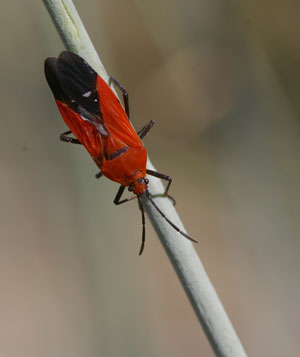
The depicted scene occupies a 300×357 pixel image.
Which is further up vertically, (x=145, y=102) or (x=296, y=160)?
(x=145, y=102)

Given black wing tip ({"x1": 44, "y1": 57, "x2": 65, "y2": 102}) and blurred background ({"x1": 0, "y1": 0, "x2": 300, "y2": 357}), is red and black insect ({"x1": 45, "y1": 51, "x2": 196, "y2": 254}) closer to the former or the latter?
black wing tip ({"x1": 44, "y1": 57, "x2": 65, "y2": 102})

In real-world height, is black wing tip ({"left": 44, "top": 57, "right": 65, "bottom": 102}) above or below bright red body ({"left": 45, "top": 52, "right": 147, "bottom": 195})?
above

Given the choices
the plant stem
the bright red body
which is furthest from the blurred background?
the plant stem

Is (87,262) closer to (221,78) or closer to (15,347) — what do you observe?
(15,347)

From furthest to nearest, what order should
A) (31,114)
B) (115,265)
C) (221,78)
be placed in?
(31,114)
(221,78)
(115,265)

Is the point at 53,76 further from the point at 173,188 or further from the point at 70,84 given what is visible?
the point at 173,188

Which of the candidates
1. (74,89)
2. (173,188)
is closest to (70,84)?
(74,89)

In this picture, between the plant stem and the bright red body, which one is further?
the bright red body

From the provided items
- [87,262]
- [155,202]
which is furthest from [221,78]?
[155,202]

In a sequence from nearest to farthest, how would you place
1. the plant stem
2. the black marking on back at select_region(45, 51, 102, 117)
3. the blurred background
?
the plant stem, the black marking on back at select_region(45, 51, 102, 117), the blurred background
